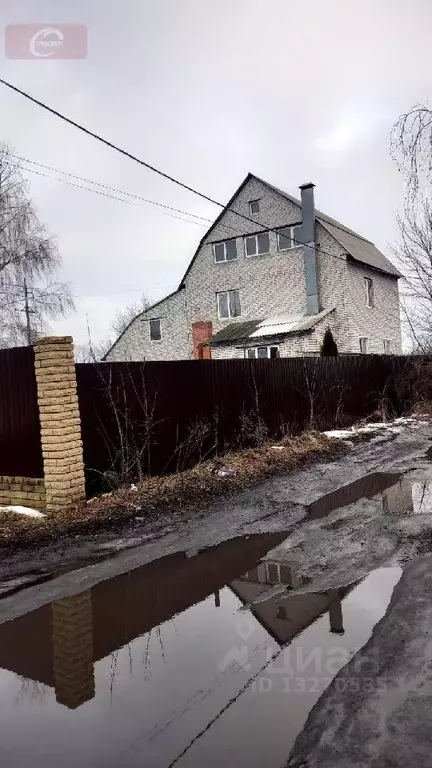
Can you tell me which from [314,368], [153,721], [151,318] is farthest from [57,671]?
[151,318]

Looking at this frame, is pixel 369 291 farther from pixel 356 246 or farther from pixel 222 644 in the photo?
pixel 222 644

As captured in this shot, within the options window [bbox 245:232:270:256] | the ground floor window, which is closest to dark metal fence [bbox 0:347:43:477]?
the ground floor window

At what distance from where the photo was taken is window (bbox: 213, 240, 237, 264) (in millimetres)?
25781

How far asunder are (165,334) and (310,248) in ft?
29.5

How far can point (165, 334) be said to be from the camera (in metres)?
27.3

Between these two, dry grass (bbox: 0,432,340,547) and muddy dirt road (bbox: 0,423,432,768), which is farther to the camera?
dry grass (bbox: 0,432,340,547)

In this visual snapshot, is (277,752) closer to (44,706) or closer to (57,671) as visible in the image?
(44,706)

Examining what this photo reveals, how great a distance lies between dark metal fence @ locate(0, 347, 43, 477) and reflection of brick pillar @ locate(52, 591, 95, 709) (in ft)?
10.0

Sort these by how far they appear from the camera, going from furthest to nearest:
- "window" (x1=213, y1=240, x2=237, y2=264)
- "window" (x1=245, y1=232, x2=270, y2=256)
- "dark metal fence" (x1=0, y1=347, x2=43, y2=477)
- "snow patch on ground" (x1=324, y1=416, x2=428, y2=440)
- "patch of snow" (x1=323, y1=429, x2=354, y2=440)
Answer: "window" (x1=213, y1=240, x2=237, y2=264) → "window" (x1=245, y1=232, x2=270, y2=256) → "snow patch on ground" (x1=324, y1=416, x2=428, y2=440) → "patch of snow" (x1=323, y1=429, x2=354, y2=440) → "dark metal fence" (x1=0, y1=347, x2=43, y2=477)

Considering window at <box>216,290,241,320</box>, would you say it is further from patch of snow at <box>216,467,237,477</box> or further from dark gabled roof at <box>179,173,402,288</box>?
patch of snow at <box>216,467,237,477</box>

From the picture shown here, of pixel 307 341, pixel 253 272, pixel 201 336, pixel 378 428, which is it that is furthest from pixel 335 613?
pixel 201 336

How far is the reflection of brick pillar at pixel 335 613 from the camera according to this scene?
3.26 m

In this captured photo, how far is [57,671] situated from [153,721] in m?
0.85

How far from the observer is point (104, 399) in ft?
23.0
